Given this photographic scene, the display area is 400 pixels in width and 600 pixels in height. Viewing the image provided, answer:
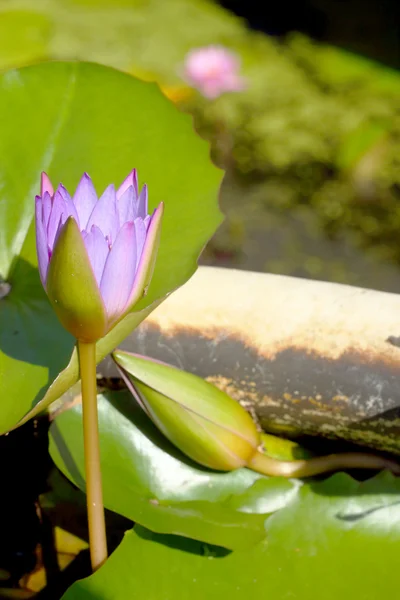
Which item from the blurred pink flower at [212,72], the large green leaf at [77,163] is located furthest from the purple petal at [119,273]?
the blurred pink flower at [212,72]

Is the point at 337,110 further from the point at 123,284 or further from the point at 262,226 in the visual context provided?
the point at 123,284

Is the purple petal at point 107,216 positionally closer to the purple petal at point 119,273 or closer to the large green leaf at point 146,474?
the purple petal at point 119,273

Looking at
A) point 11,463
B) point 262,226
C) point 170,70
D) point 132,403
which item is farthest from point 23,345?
point 170,70

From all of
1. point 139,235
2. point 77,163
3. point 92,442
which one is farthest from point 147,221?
point 77,163

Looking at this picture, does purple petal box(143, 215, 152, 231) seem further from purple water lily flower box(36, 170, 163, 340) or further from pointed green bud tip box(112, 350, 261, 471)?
pointed green bud tip box(112, 350, 261, 471)

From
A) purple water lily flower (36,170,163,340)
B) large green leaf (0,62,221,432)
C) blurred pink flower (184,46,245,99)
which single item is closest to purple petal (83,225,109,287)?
purple water lily flower (36,170,163,340)
